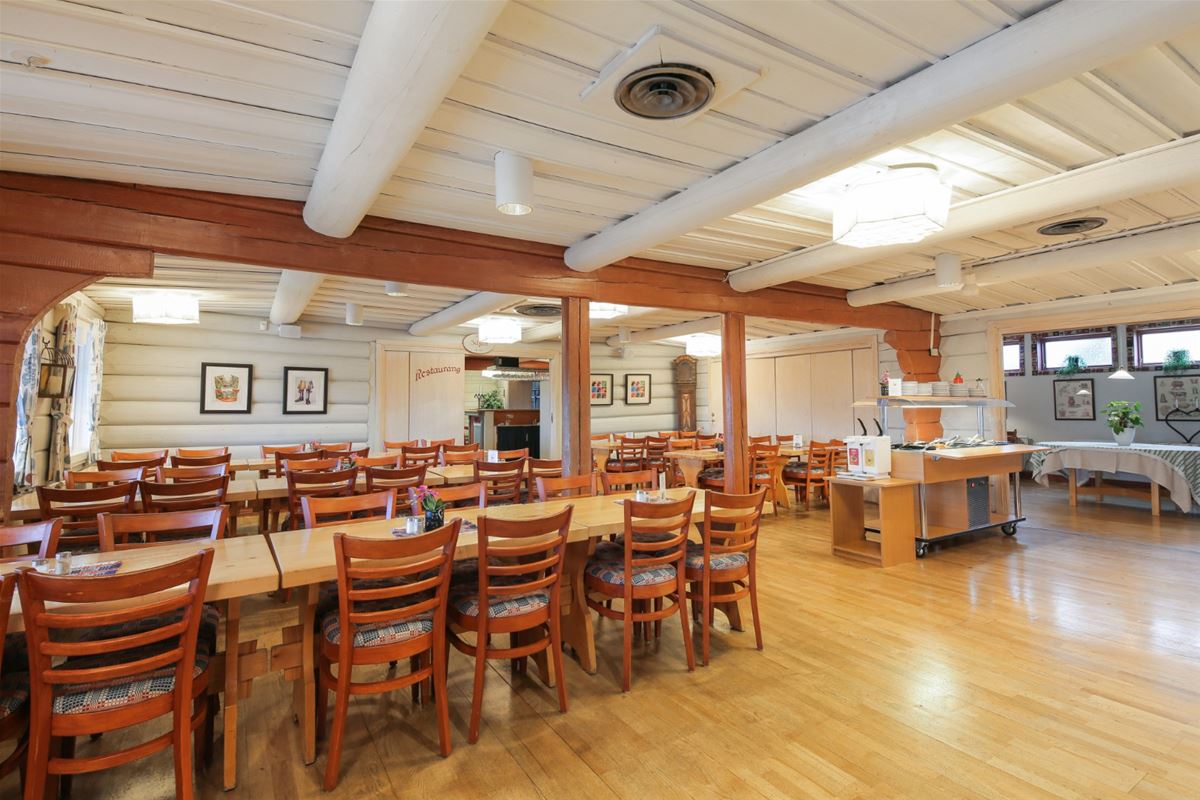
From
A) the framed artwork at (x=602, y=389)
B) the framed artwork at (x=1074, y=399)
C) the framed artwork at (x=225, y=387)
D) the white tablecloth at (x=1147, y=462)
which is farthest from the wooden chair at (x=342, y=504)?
the framed artwork at (x=1074, y=399)

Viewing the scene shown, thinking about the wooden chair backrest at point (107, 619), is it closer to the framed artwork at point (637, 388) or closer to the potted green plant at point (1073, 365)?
the framed artwork at point (637, 388)

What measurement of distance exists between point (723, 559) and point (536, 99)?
2.71 meters

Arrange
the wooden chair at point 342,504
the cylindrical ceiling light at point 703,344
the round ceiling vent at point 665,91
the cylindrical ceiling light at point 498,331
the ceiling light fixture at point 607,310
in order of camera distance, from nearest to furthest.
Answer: the round ceiling vent at point 665,91 < the wooden chair at point 342,504 < the ceiling light fixture at point 607,310 < the cylindrical ceiling light at point 498,331 < the cylindrical ceiling light at point 703,344

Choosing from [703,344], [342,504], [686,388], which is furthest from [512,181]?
[686,388]

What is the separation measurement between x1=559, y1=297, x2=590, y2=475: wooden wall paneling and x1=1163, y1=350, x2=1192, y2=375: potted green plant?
36.5ft

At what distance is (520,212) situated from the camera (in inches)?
120

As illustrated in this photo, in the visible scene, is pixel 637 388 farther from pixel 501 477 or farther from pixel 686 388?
pixel 501 477

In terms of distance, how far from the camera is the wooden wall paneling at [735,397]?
19.5 feet

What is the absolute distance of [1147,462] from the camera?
7430 mm

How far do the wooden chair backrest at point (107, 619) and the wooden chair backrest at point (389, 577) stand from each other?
1.54 ft

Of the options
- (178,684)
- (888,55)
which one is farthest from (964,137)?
(178,684)

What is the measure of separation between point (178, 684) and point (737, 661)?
272 cm

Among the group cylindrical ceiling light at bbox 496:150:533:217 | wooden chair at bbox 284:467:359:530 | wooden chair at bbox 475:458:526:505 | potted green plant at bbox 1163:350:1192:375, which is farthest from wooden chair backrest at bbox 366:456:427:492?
potted green plant at bbox 1163:350:1192:375

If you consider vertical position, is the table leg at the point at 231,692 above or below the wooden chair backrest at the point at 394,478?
below
